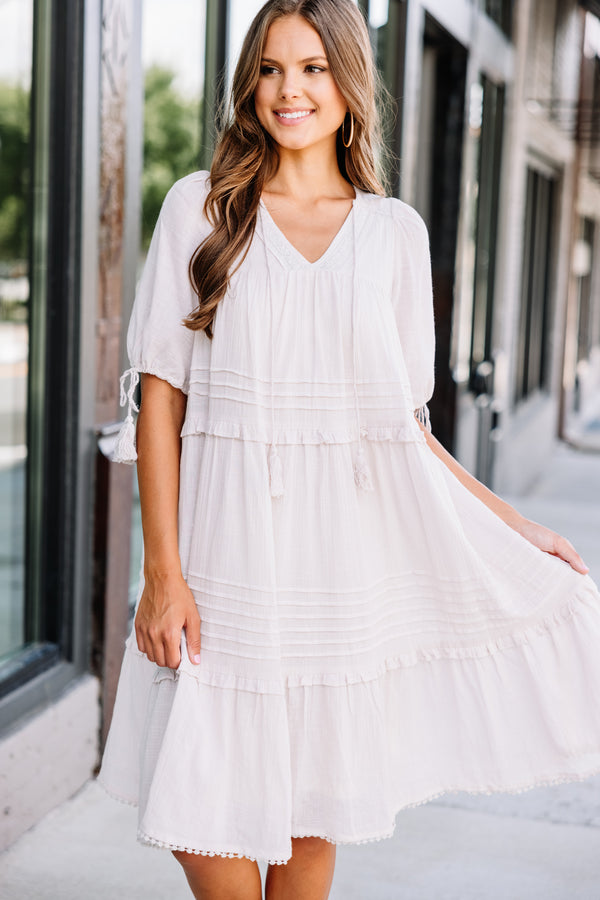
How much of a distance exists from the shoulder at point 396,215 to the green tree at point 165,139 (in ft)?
6.54

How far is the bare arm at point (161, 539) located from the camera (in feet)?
6.37

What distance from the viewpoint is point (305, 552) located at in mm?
1991

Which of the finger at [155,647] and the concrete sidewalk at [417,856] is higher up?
the finger at [155,647]

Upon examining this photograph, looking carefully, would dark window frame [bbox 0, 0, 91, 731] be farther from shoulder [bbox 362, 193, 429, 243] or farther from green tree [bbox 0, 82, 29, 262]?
shoulder [bbox 362, 193, 429, 243]

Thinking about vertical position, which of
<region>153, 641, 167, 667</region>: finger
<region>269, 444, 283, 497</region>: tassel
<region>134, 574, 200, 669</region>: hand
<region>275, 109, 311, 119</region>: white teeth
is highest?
<region>275, 109, 311, 119</region>: white teeth

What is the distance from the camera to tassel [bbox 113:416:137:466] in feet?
6.65

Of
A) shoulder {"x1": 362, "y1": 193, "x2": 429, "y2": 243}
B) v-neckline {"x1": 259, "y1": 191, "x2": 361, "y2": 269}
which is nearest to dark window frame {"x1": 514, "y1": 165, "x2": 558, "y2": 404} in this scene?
shoulder {"x1": 362, "y1": 193, "x2": 429, "y2": 243}

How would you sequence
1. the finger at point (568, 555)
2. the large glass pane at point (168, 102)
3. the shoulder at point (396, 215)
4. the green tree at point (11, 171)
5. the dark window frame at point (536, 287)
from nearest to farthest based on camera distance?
the shoulder at point (396, 215) → the finger at point (568, 555) → the large glass pane at point (168, 102) → the green tree at point (11, 171) → the dark window frame at point (536, 287)

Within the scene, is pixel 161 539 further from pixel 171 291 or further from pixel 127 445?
pixel 171 291

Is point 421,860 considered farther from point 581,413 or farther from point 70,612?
point 581,413

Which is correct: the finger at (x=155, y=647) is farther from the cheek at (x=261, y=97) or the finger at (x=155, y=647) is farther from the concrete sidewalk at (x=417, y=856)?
the concrete sidewalk at (x=417, y=856)

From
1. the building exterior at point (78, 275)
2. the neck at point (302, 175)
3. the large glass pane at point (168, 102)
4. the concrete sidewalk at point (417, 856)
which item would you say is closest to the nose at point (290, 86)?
the neck at point (302, 175)

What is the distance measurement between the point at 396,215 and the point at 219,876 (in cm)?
123

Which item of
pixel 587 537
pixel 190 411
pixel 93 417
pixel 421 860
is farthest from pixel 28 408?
pixel 587 537
